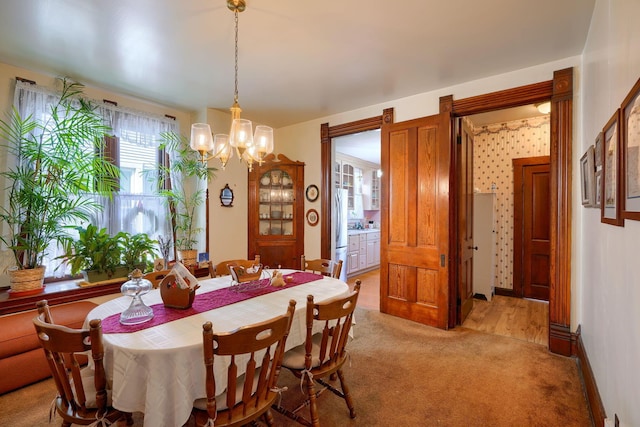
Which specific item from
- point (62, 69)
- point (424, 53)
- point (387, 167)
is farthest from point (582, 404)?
point (62, 69)

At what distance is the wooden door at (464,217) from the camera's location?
340 centimetres

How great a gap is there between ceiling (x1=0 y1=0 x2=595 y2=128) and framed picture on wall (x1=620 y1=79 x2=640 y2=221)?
1.34 meters

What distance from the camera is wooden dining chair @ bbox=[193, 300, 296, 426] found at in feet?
3.98

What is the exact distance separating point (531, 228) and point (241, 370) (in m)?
4.72

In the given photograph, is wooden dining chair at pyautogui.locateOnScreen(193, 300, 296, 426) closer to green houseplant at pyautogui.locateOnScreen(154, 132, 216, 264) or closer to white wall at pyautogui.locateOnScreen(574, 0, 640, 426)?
white wall at pyautogui.locateOnScreen(574, 0, 640, 426)

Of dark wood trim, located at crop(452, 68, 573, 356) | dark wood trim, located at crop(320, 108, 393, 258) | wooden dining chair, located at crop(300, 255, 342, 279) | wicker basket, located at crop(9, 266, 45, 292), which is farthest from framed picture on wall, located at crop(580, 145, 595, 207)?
wicker basket, located at crop(9, 266, 45, 292)

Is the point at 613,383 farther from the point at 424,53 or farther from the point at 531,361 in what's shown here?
the point at 424,53

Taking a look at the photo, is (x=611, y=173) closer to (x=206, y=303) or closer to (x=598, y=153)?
(x=598, y=153)

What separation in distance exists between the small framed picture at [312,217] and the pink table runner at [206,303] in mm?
1915

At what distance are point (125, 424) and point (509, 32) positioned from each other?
3.54m

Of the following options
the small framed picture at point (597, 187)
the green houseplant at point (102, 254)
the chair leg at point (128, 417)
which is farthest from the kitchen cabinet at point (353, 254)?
the chair leg at point (128, 417)

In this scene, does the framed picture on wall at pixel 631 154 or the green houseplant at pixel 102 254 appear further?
the green houseplant at pixel 102 254

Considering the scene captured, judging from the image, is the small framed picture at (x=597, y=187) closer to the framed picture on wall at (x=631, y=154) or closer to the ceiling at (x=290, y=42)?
the framed picture on wall at (x=631, y=154)

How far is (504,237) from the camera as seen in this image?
4.71m
